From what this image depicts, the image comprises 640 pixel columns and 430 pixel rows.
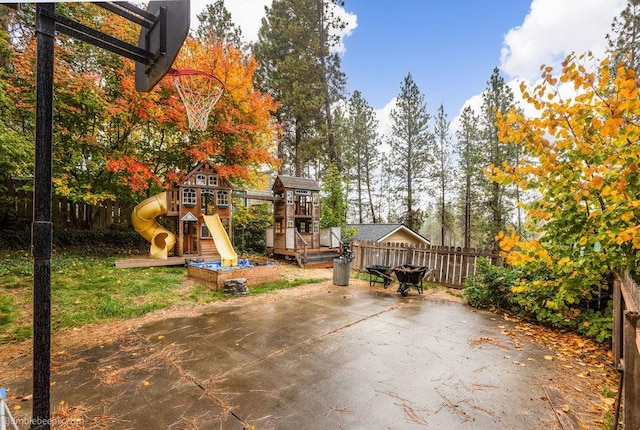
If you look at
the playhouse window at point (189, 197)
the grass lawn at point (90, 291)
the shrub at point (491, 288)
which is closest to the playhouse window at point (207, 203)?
the playhouse window at point (189, 197)

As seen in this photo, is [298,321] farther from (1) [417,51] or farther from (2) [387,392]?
(1) [417,51]

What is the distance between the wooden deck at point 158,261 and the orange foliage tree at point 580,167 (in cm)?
921

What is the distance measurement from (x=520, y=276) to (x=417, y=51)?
32.7 feet

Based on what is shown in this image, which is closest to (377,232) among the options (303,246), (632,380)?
(303,246)

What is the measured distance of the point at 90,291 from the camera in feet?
21.4

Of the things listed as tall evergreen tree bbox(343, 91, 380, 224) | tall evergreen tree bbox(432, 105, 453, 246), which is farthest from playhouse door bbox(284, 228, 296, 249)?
tall evergreen tree bbox(432, 105, 453, 246)

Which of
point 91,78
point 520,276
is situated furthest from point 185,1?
point 91,78

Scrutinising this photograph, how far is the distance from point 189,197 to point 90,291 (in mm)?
4399

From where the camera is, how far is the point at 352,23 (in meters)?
15.8

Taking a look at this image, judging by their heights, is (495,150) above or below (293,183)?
above

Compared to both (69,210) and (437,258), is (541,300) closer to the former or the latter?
(437,258)

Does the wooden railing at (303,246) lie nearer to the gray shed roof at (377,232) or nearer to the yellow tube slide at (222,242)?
the yellow tube slide at (222,242)

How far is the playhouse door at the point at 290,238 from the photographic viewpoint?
12.3m

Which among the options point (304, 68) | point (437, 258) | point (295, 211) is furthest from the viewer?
point (304, 68)
